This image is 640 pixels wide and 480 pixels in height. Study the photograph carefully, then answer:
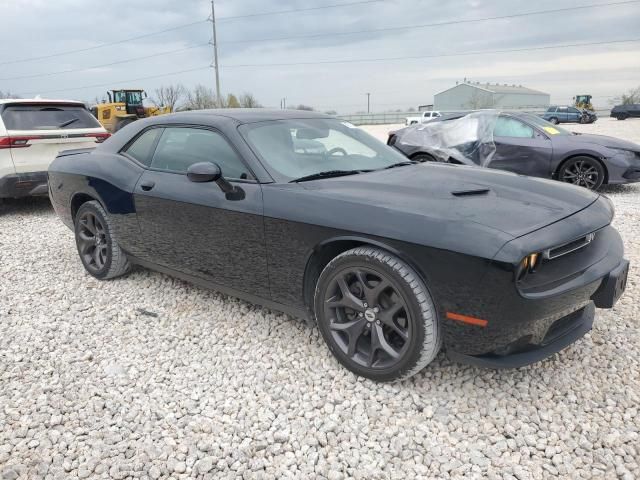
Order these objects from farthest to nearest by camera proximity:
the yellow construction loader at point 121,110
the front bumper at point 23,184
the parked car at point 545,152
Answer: the yellow construction loader at point 121,110 → the parked car at point 545,152 → the front bumper at point 23,184

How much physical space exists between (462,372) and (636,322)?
1.43 metres

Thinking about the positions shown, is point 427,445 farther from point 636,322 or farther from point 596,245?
point 636,322

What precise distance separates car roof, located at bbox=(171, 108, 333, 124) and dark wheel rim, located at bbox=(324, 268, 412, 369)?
1.42 m

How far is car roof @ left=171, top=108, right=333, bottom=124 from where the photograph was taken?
11.2ft

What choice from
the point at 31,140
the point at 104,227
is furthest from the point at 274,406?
the point at 31,140

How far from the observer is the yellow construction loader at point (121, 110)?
68.6 ft

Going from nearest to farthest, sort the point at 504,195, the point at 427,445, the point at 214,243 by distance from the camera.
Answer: the point at 427,445, the point at 504,195, the point at 214,243

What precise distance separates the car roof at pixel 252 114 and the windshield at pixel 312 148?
0.08 m

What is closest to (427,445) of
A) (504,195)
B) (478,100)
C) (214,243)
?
(504,195)

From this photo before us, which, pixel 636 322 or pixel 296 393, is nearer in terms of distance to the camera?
pixel 296 393

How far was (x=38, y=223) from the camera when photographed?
6672 millimetres

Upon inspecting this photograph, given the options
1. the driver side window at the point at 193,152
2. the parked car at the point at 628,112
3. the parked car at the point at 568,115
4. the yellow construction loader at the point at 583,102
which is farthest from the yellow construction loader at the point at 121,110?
the yellow construction loader at the point at 583,102

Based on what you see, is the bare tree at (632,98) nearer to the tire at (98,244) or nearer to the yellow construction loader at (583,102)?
the yellow construction loader at (583,102)

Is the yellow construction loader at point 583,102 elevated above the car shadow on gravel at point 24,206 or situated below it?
above
